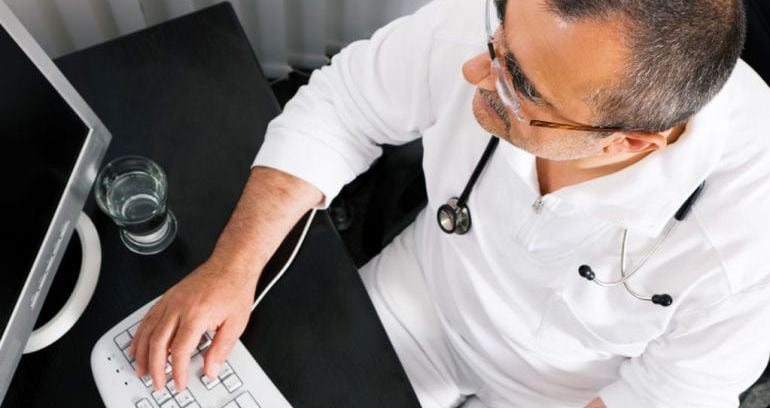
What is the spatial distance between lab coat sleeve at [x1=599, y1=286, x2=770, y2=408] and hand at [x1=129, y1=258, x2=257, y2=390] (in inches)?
21.6

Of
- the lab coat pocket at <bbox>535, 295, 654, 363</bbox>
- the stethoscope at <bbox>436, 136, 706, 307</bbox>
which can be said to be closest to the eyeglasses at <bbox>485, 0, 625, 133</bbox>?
the stethoscope at <bbox>436, 136, 706, 307</bbox>

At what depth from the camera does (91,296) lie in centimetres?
95

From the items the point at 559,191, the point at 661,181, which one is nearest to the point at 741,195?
the point at 661,181

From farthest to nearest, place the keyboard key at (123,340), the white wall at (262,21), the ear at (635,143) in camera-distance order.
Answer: the white wall at (262,21)
the keyboard key at (123,340)
the ear at (635,143)

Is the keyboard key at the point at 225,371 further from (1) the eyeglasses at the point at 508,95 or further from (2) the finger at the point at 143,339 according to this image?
(1) the eyeglasses at the point at 508,95

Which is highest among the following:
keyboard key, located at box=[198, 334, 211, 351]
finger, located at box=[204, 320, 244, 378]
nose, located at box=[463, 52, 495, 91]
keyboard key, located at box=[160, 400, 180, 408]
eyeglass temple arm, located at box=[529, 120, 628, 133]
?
nose, located at box=[463, 52, 495, 91]

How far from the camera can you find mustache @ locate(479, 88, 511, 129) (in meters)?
0.85

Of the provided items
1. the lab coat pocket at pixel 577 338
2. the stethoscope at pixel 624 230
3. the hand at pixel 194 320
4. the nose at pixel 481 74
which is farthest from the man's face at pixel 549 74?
the hand at pixel 194 320

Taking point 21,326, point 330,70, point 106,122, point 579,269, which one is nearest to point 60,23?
point 106,122

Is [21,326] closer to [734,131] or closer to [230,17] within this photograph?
[230,17]

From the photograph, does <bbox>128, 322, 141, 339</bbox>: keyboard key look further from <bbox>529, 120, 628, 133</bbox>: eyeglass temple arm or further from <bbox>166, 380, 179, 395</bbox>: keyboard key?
<bbox>529, 120, 628, 133</bbox>: eyeglass temple arm

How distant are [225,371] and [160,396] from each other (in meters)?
0.08

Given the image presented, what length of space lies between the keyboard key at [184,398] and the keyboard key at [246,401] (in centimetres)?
6

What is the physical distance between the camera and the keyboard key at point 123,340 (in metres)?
0.88
